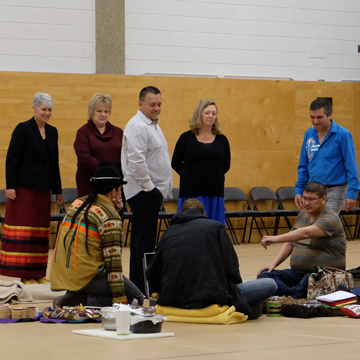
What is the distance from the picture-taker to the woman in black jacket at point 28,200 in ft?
18.2

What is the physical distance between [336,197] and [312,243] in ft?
2.49

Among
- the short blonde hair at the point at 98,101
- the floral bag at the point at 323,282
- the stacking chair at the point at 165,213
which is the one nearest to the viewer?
the floral bag at the point at 323,282

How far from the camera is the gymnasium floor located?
295cm

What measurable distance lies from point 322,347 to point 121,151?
254 cm

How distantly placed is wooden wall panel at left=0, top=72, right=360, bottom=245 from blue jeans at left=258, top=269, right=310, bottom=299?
14.7 feet

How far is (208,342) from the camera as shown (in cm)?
324

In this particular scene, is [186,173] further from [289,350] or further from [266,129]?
[266,129]

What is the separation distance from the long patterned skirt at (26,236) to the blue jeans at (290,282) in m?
1.79

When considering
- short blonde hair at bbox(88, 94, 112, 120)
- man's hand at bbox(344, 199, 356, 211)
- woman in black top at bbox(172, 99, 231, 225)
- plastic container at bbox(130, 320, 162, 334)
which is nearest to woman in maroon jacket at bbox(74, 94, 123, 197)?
short blonde hair at bbox(88, 94, 112, 120)

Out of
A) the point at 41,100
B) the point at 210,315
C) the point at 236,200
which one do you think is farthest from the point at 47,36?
the point at 210,315

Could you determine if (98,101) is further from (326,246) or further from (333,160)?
(326,246)

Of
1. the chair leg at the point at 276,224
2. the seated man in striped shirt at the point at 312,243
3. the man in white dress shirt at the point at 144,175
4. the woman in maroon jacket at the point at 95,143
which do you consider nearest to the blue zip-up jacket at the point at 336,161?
the seated man in striped shirt at the point at 312,243

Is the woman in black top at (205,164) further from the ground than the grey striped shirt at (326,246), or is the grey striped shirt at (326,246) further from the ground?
the woman in black top at (205,164)

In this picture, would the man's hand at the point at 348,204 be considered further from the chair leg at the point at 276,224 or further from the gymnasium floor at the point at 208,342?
the chair leg at the point at 276,224
